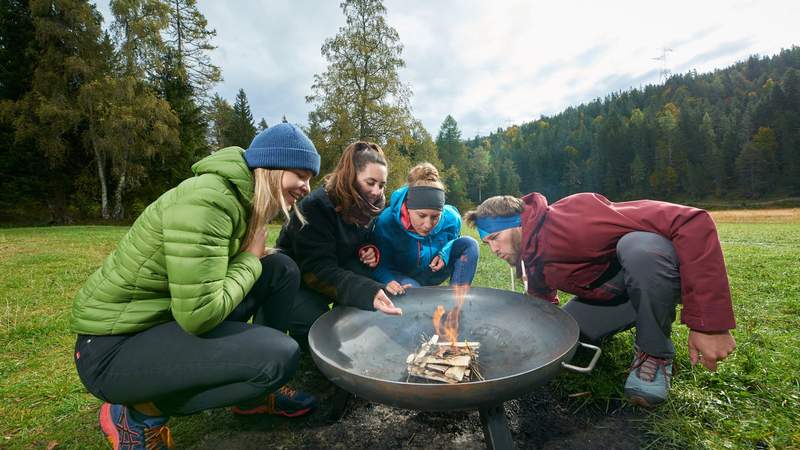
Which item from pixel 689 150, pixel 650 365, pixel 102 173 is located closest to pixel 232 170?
pixel 650 365

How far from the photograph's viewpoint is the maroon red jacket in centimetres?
156

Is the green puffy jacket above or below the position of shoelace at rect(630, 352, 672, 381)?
above

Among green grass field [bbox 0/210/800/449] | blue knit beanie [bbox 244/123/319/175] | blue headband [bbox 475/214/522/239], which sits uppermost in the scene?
blue knit beanie [bbox 244/123/319/175]

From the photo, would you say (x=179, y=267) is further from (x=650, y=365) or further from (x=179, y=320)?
(x=650, y=365)

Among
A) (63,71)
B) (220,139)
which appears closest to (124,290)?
(63,71)

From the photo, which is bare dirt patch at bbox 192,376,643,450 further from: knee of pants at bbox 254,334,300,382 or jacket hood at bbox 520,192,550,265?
jacket hood at bbox 520,192,550,265

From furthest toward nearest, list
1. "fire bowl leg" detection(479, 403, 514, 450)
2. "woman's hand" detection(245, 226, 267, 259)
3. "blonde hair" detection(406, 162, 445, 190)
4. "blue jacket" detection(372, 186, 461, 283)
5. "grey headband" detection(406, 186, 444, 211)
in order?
"blue jacket" detection(372, 186, 461, 283), "blonde hair" detection(406, 162, 445, 190), "grey headband" detection(406, 186, 444, 211), "woman's hand" detection(245, 226, 267, 259), "fire bowl leg" detection(479, 403, 514, 450)

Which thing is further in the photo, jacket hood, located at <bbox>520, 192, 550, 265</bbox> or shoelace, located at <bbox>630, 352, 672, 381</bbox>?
jacket hood, located at <bbox>520, 192, 550, 265</bbox>

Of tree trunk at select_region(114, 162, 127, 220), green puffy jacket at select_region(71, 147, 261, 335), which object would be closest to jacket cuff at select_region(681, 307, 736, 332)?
green puffy jacket at select_region(71, 147, 261, 335)

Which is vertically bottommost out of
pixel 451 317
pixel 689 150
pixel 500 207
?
pixel 451 317

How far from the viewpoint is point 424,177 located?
2.84 m

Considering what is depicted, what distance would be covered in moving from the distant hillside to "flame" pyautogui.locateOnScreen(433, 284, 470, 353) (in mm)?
46973

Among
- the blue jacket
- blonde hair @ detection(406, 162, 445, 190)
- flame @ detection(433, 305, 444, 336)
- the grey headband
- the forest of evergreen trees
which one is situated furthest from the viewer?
the forest of evergreen trees

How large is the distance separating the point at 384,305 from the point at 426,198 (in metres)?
0.96
